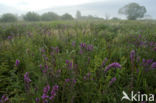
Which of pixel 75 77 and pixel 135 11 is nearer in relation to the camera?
pixel 75 77

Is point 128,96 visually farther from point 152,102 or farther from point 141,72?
point 141,72

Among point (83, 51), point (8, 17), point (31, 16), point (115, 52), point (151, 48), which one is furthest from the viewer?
point (31, 16)

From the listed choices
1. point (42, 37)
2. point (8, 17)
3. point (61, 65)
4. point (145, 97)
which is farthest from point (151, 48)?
point (8, 17)

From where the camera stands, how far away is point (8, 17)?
86.1 ft

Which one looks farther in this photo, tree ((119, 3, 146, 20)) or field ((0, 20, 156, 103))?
tree ((119, 3, 146, 20))

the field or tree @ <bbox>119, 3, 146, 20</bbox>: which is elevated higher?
tree @ <bbox>119, 3, 146, 20</bbox>

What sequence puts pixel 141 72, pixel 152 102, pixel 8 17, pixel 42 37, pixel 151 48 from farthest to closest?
pixel 8 17 → pixel 42 37 → pixel 151 48 → pixel 141 72 → pixel 152 102

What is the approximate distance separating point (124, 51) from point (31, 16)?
34.5 m

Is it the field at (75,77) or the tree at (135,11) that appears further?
the tree at (135,11)

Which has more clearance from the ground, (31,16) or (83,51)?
(31,16)

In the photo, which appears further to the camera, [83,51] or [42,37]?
[42,37]

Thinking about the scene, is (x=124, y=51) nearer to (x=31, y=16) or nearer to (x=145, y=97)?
(x=145, y=97)

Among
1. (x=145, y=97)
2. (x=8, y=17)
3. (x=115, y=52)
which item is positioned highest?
(x=8, y=17)

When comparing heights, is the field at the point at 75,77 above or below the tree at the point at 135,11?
below
